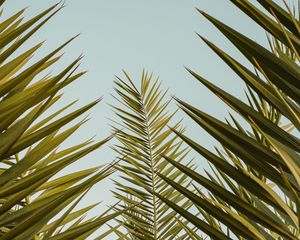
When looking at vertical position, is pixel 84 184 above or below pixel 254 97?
below

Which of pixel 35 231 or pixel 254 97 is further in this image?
pixel 254 97

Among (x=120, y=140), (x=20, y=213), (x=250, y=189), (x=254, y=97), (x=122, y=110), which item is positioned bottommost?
A: (x=250, y=189)

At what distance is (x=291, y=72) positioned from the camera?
73 centimetres

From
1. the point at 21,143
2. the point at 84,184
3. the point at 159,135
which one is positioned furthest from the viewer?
the point at 159,135

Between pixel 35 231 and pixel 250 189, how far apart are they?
39 cm

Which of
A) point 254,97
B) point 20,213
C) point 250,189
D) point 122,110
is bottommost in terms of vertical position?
point 250,189

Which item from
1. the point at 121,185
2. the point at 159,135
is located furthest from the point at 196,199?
the point at 159,135

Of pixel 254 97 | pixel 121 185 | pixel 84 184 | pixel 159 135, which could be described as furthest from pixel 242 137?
pixel 159 135

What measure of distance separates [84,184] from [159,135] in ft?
6.93

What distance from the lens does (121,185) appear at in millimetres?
2373

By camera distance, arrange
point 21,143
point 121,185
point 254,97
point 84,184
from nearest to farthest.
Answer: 1. point 84,184
2. point 21,143
3. point 254,97
4. point 121,185

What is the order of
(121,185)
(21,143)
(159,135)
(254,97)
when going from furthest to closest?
(159,135) < (121,185) < (254,97) < (21,143)

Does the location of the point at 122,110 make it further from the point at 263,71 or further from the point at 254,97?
the point at 263,71

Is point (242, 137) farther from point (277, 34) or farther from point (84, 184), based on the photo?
point (84, 184)
